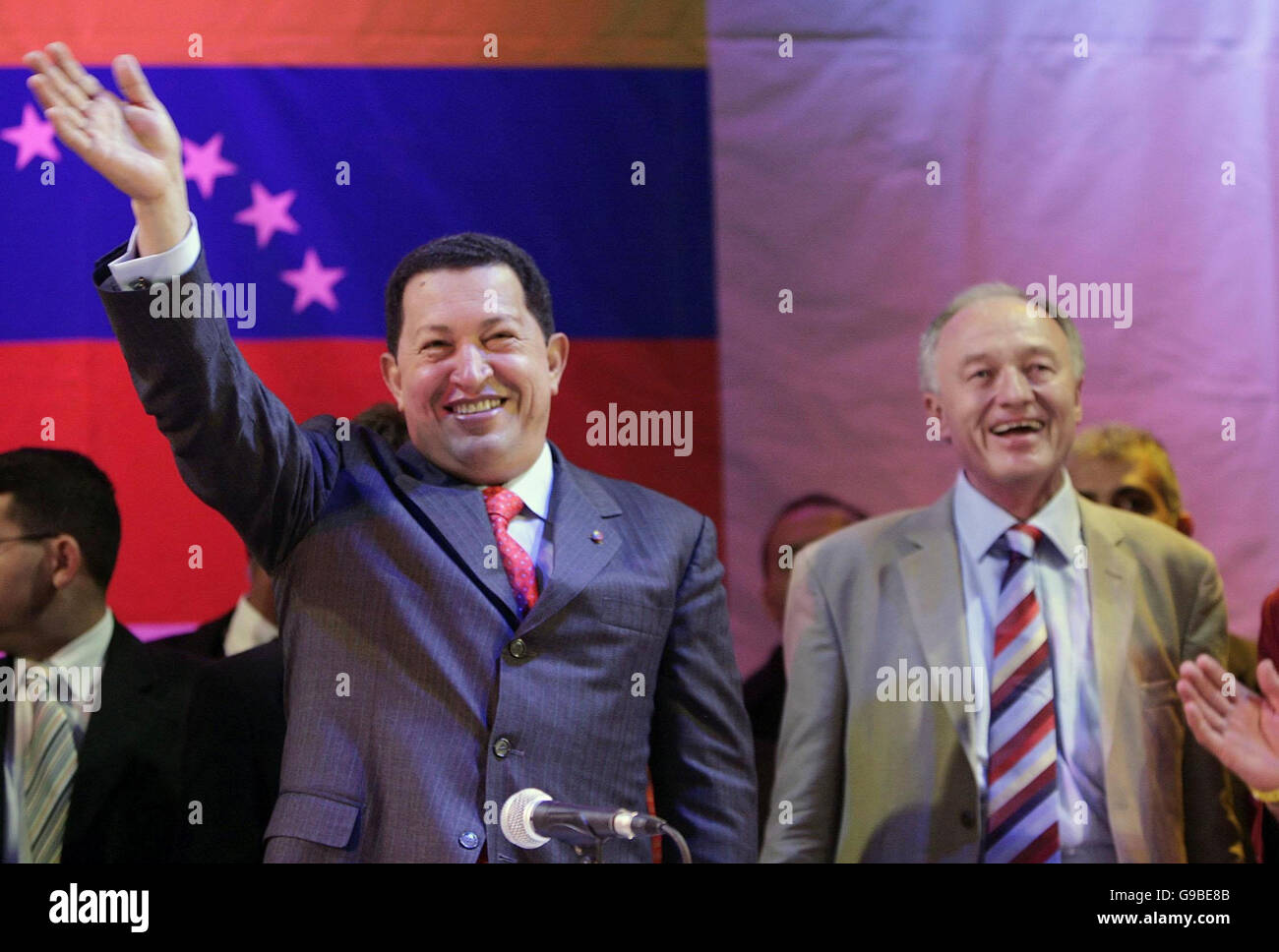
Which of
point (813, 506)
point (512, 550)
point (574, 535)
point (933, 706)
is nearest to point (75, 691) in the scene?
point (512, 550)

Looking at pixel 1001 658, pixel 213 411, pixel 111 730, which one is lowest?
pixel 111 730

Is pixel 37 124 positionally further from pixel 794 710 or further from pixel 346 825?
pixel 794 710

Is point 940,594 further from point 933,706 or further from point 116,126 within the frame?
point 116,126

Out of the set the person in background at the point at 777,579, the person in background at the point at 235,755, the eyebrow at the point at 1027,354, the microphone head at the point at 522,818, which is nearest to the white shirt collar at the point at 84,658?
the person in background at the point at 235,755

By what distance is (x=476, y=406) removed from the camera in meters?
2.83

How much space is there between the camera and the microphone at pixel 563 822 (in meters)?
2.41

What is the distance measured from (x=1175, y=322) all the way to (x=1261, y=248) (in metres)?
0.27

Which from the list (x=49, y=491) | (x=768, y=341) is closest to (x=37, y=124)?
(x=49, y=491)

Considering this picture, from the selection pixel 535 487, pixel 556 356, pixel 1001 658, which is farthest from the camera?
pixel 1001 658

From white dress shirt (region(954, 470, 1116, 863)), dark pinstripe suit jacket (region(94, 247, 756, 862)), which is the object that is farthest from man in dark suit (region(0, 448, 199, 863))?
white dress shirt (region(954, 470, 1116, 863))

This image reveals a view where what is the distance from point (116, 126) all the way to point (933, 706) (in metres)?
2.01

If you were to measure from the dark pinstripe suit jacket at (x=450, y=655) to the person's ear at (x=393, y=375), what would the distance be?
4.1 inches

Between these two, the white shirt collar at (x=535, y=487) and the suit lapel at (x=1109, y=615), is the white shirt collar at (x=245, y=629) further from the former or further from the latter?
the suit lapel at (x=1109, y=615)

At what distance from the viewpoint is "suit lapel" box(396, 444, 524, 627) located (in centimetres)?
275
